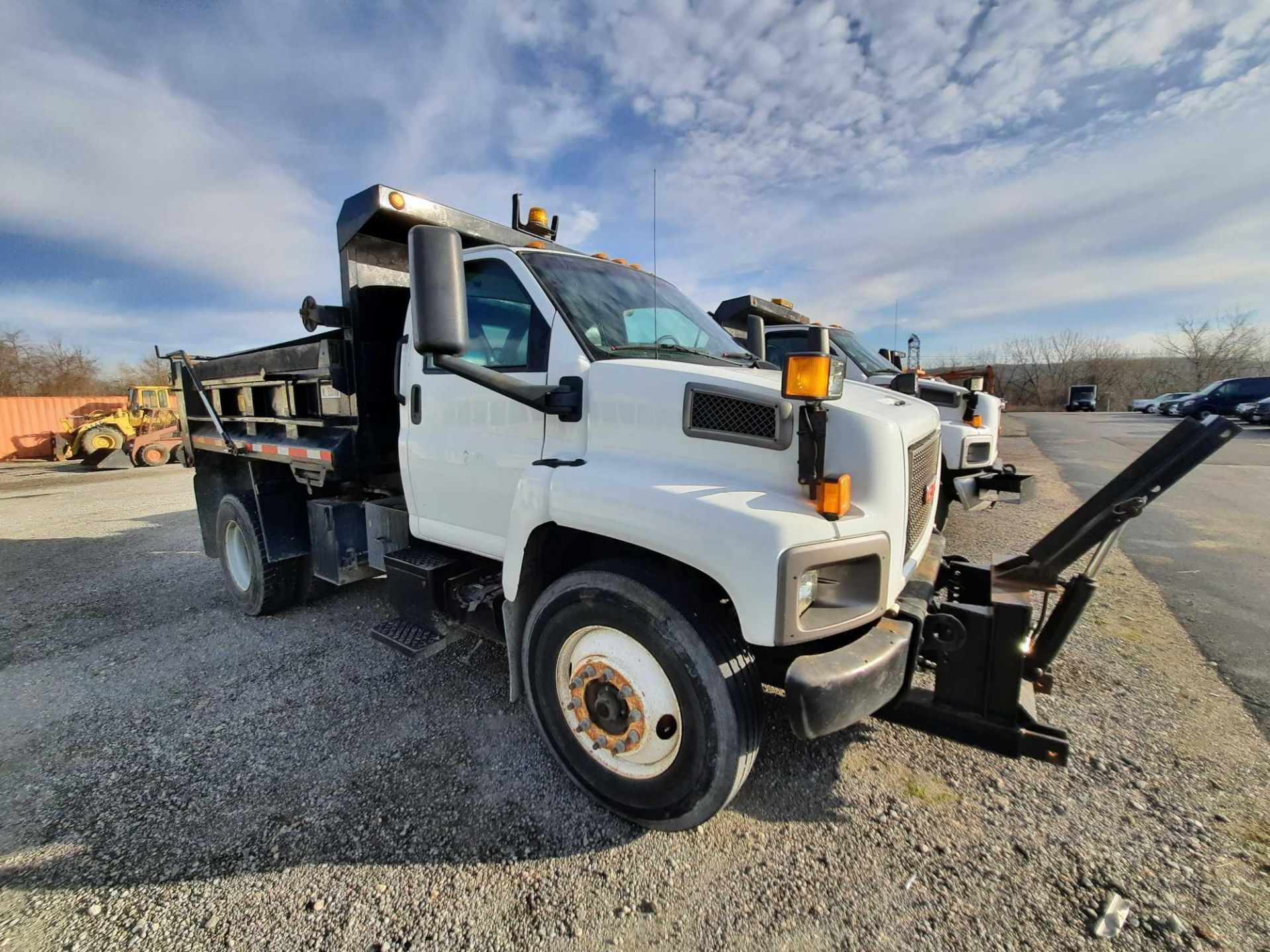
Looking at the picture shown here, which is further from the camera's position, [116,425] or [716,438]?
[116,425]

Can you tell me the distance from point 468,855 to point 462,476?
1.67 meters

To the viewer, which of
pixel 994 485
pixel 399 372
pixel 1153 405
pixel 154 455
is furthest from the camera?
pixel 1153 405

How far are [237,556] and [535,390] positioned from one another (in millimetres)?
3927

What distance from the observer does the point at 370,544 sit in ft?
12.6

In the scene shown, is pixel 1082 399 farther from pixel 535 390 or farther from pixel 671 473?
pixel 535 390

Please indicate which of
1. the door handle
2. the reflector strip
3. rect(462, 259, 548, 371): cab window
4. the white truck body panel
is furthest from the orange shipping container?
the white truck body panel

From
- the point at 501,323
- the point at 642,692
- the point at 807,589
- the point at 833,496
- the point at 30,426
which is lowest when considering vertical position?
the point at 30,426

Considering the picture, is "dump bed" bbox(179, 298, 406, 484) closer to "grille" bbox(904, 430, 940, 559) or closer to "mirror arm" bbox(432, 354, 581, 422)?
"mirror arm" bbox(432, 354, 581, 422)

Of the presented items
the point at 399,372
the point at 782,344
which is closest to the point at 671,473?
the point at 399,372

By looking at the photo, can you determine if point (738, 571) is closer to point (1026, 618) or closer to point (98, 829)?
point (1026, 618)

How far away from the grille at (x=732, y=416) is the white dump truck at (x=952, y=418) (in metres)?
2.26

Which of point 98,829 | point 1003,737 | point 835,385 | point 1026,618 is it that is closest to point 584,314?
point 835,385

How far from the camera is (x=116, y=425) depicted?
18266mm

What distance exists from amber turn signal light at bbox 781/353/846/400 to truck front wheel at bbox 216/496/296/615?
422 cm
